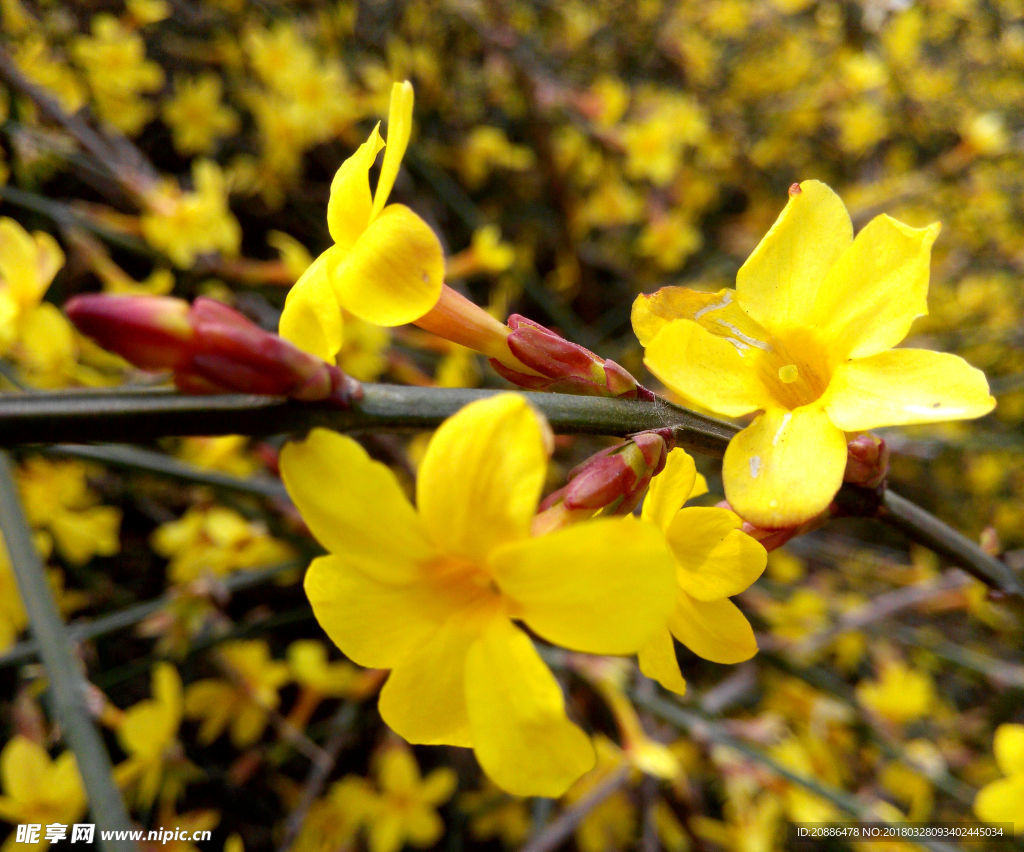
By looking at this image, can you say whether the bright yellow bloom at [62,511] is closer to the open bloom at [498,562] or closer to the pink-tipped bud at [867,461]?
the open bloom at [498,562]

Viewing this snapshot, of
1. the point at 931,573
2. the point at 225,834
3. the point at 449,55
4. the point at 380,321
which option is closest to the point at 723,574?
the point at 380,321

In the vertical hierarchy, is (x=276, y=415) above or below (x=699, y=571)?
above

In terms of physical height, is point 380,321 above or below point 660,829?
above

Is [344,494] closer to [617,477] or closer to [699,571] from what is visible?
[617,477]

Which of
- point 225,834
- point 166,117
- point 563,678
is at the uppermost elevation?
point 166,117

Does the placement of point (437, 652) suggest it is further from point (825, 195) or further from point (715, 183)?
point (715, 183)

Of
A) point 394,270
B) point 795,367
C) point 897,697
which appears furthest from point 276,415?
point 897,697
